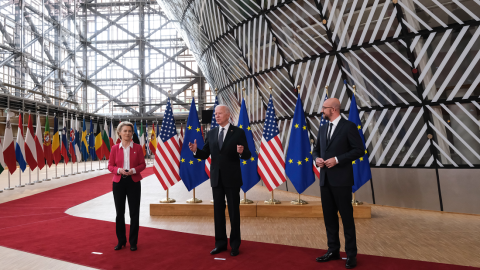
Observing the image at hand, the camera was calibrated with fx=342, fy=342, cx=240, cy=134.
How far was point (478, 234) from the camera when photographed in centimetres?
576

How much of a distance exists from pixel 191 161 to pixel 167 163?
1.81 ft

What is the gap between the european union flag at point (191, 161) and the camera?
7.86 metres

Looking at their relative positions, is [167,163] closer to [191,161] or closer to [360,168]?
[191,161]

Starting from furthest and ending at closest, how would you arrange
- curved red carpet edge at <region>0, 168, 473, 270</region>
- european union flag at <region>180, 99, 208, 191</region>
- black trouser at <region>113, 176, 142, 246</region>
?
european union flag at <region>180, 99, 208, 191</region>
black trouser at <region>113, 176, 142, 246</region>
curved red carpet edge at <region>0, 168, 473, 270</region>

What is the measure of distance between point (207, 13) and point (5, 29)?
67.6 feet

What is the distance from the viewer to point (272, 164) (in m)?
7.61

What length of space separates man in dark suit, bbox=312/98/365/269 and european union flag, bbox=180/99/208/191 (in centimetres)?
413

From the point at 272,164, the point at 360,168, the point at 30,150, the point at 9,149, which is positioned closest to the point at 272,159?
the point at 272,164

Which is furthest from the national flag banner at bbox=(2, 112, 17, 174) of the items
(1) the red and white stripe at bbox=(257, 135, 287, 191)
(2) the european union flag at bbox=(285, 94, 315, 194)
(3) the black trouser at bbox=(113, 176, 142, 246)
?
(2) the european union flag at bbox=(285, 94, 315, 194)

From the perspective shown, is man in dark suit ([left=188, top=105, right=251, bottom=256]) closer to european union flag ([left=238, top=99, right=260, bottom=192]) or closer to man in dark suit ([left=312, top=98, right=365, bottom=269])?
man in dark suit ([left=312, top=98, right=365, bottom=269])

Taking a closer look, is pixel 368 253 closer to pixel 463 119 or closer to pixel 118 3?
pixel 463 119

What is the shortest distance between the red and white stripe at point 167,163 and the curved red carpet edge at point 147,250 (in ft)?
4.98

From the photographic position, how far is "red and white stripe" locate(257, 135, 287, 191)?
24.8ft

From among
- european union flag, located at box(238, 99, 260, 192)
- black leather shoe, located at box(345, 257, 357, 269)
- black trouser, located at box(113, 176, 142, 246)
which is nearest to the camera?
black leather shoe, located at box(345, 257, 357, 269)
